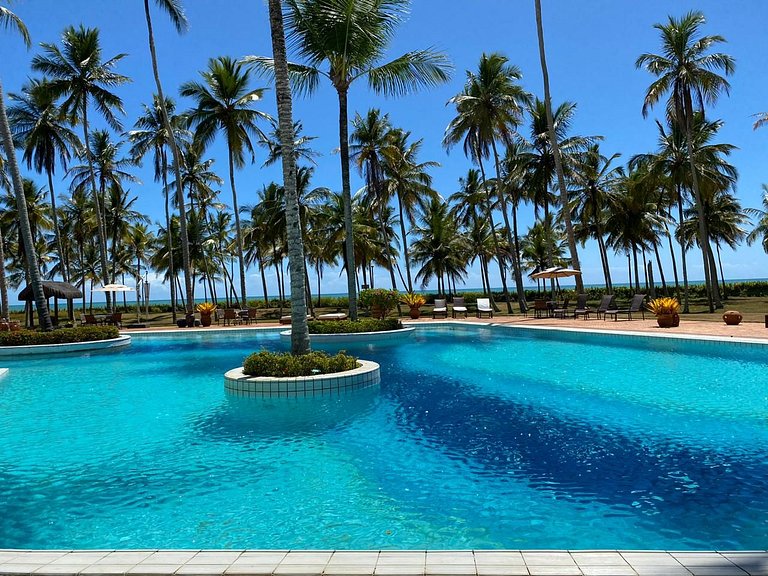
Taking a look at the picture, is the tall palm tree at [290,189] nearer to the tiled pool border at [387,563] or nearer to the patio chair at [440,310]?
the tiled pool border at [387,563]

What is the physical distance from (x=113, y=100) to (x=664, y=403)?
3305 cm

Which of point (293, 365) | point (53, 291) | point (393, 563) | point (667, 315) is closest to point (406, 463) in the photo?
point (393, 563)

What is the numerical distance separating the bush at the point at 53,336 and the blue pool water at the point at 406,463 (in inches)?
327

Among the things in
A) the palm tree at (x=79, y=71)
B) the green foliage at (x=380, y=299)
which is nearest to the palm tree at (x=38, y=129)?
the palm tree at (x=79, y=71)

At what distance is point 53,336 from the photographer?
62.7ft

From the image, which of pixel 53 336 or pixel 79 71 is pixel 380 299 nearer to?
pixel 53 336

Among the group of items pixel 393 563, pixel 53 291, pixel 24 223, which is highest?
pixel 24 223

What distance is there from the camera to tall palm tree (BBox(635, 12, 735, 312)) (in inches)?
1028

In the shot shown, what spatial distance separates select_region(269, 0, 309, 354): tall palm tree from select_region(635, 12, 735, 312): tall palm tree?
925 inches

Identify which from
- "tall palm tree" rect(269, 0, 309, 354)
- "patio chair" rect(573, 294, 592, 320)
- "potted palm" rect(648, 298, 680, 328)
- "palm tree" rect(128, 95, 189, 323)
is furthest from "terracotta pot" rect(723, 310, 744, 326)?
"palm tree" rect(128, 95, 189, 323)

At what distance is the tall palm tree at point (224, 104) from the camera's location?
2964 centimetres

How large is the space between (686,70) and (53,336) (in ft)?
106

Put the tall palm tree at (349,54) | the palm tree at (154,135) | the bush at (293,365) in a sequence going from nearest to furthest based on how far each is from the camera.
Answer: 1. the bush at (293,365)
2. the tall palm tree at (349,54)
3. the palm tree at (154,135)

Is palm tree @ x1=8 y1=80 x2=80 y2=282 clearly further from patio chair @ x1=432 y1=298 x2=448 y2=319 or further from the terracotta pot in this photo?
the terracotta pot
